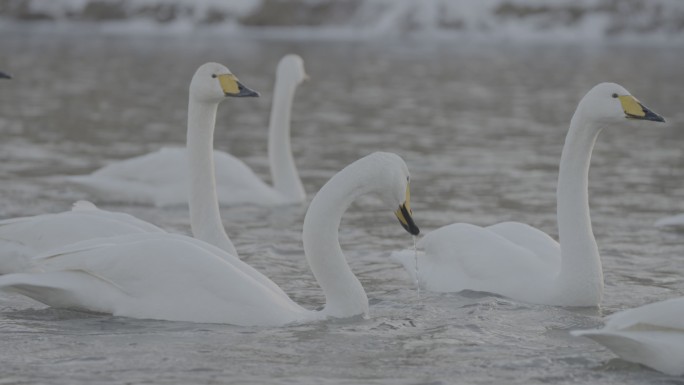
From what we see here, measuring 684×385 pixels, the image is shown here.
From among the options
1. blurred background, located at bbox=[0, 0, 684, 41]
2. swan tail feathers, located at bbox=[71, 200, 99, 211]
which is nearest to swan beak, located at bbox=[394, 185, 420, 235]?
swan tail feathers, located at bbox=[71, 200, 99, 211]

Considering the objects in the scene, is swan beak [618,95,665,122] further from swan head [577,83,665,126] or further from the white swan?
the white swan

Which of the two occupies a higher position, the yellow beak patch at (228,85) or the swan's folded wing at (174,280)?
the yellow beak patch at (228,85)

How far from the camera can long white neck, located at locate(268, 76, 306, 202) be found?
12914mm

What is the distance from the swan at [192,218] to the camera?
26.9 feet

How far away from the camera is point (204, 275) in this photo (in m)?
7.10

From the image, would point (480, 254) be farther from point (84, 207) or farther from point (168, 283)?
point (84, 207)

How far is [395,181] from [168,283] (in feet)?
4.48

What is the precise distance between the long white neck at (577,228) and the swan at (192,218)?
6.99ft

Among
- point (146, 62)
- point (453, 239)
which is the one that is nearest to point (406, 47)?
point (146, 62)

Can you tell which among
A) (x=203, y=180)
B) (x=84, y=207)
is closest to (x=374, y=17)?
(x=84, y=207)

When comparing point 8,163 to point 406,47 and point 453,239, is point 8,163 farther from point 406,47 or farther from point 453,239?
point 406,47

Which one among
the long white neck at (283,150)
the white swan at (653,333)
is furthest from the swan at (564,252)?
the long white neck at (283,150)

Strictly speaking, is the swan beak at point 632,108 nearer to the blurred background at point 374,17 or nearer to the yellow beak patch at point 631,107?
the yellow beak patch at point 631,107

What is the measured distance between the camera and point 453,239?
8.77 metres
